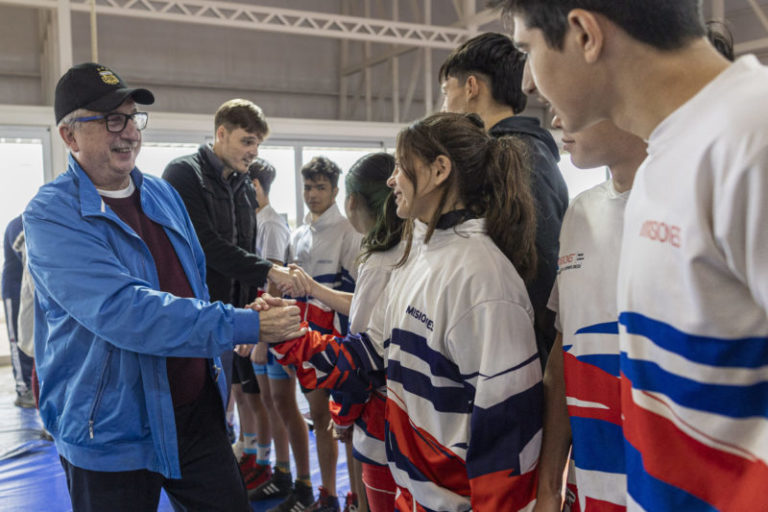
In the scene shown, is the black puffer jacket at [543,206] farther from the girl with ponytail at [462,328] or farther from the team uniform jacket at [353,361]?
the team uniform jacket at [353,361]

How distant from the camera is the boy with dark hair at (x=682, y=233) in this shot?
2.11 feet

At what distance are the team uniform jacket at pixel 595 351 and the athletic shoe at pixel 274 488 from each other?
98.2 inches

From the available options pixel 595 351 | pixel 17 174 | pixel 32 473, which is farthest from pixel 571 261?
pixel 17 174

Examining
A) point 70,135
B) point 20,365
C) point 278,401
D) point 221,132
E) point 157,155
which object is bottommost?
point 20,365

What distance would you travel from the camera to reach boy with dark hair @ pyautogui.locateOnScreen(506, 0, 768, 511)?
0.64 meters

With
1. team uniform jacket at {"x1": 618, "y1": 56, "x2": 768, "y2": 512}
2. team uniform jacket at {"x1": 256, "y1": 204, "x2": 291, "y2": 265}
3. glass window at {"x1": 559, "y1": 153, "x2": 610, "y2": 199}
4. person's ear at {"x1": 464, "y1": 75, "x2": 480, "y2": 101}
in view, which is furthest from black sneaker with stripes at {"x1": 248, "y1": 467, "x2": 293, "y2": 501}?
glass window at {"x1": 559, "y1": 153, "x2": 610, "y2": 199}

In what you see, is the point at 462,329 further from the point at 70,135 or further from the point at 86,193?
the point at 70,135

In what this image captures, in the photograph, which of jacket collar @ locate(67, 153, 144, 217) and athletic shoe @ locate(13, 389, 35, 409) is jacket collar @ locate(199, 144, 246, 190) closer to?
jacket collar @ locate(67, 153, 144, 217)

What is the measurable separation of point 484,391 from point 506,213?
45 centimetres

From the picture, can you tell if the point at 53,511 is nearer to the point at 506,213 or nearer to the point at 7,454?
the point at 7,454

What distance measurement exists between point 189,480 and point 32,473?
2531 mm

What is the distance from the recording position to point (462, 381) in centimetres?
141

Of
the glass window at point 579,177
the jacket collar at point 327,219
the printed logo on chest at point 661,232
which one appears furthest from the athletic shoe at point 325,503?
the glass window at point 579,177

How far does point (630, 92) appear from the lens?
80 centimetres
